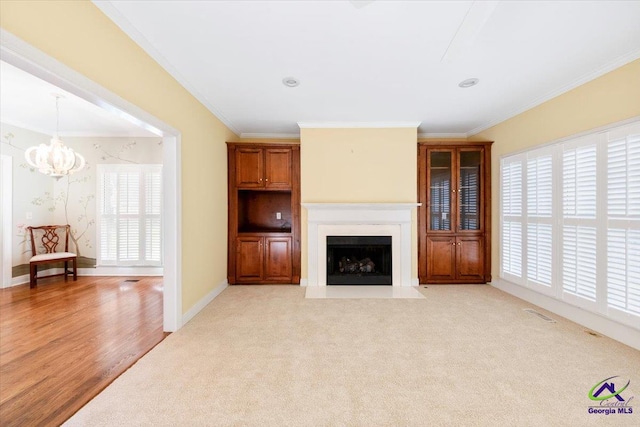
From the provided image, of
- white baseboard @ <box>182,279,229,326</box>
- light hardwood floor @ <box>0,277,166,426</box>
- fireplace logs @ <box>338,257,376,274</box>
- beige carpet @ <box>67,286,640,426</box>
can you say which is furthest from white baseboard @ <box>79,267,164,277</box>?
fireplace logs @ <box>338,257,376,274</box>

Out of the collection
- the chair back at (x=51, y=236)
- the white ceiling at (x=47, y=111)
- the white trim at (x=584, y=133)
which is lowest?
the chair back at (x=51, y=236)

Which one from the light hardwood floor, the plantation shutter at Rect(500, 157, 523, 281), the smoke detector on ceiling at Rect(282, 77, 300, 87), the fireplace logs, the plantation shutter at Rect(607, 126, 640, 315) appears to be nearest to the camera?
the light hardwood floor

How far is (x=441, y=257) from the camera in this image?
171 inches

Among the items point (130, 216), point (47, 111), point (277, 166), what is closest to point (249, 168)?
point (277, 166)

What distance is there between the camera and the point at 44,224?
4.70m

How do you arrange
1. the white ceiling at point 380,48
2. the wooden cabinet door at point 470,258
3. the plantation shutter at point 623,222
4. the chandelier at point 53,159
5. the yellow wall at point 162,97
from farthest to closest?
1. the wooden cabinet door at point 470,258
2. the chandelier at point 53,159
3. the plantation shutter at point 623,222
4. the white ceiling at point 380,48
5. the yellow wall at point 162,97

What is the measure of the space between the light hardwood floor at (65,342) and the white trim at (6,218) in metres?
0.37

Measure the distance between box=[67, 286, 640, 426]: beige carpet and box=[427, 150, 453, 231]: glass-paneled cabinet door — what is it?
162cm

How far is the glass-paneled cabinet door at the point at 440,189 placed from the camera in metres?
4.38

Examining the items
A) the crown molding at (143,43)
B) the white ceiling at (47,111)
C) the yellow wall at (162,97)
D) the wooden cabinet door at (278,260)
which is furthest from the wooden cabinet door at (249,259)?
the white ceiling at (47,111)

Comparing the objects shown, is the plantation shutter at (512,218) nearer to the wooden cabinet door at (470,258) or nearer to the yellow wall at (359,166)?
the wooden cabinet door at (470,258)

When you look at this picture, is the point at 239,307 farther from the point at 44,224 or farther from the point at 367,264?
the point at 44,224

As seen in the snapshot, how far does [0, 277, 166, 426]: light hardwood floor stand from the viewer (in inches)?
67.0

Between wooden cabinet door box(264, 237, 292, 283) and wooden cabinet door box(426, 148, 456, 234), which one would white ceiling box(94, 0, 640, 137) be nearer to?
wooden cabinet door box(426, 148, 456, 234)
